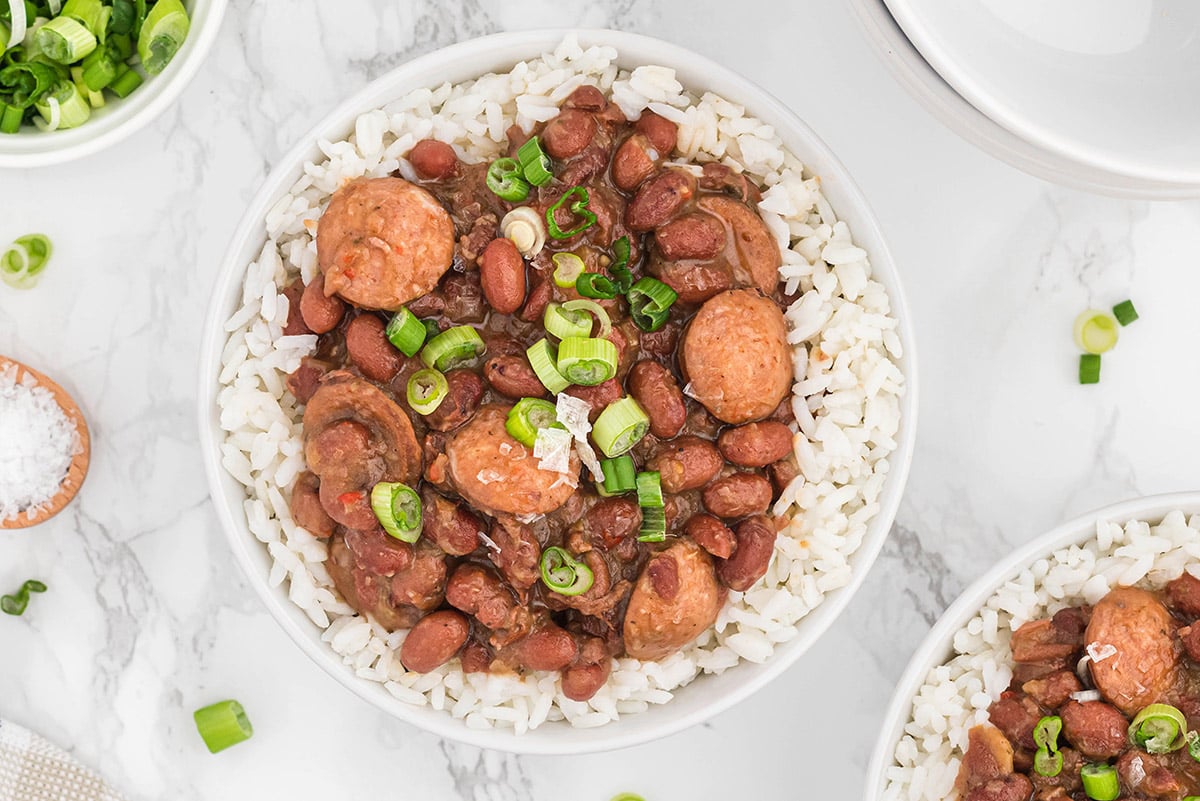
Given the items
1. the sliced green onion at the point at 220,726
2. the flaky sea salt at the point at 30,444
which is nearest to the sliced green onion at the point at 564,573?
the sliced green onion at the point at 220,726

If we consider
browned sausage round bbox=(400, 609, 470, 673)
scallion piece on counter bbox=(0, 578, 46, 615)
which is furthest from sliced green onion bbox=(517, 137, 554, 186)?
scallion piece on counter bbox=(0, 578, 46, 615)

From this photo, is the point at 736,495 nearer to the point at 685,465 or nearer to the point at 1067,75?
the point at 685,465

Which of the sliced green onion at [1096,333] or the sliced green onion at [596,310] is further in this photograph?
the sliced green onion at [1096,333]

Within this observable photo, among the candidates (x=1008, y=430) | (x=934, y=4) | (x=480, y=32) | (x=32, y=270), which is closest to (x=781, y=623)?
(x=1008, y=430)

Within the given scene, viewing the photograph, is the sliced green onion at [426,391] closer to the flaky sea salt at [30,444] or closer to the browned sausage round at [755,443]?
the browned sausage round at [755,443]

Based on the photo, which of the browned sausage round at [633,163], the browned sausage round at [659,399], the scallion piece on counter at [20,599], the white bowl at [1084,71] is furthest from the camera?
the scallion piece on counter at [20,599]

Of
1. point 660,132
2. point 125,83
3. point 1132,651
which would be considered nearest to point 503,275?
point 660,132
